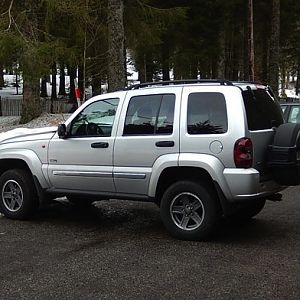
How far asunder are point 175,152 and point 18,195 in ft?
8.54

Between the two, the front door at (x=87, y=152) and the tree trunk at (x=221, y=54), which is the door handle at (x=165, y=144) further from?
the tree trunk at (x=221, y=54)

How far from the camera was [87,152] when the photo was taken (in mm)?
7059

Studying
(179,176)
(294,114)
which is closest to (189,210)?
(179,176)

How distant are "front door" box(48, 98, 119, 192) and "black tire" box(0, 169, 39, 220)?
0.45 meters

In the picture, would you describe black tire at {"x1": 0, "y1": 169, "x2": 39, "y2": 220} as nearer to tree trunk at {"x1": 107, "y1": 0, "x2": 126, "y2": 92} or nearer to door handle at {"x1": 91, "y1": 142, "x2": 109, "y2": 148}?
door handle at {"x1": 91, "y1": 142, "x2": 109, "y2": 148}

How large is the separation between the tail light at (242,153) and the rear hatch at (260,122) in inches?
4.9

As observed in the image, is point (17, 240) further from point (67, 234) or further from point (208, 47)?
point (208, 47)

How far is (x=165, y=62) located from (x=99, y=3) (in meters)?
10.3

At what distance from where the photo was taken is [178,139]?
640 centimetres

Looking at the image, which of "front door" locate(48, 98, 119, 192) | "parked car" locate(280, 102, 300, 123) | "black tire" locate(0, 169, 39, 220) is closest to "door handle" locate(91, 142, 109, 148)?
"front door" locate(48, 98, 119, 192)

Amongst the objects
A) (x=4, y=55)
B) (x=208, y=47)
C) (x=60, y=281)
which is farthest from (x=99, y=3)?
(x=60, y=281)

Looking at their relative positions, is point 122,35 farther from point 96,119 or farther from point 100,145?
point 100,145

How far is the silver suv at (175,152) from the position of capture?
613cm

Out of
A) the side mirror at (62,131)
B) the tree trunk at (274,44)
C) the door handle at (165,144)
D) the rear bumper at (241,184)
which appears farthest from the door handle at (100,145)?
the tree trunk at (274,44)
